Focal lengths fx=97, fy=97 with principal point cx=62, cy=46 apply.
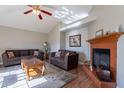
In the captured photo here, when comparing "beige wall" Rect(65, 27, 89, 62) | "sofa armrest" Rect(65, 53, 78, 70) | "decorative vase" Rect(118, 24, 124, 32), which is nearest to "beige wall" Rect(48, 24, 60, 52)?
"beige wall" Rect(65, 27, 89, 62)

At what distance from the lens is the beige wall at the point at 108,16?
245cm

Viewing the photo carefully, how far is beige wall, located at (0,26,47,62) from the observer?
18.3 ft

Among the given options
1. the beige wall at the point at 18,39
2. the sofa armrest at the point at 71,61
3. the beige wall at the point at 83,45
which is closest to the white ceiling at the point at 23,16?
the beige wall at the point at 18,39

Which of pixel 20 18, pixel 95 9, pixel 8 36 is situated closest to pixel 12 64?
pixel 8 36

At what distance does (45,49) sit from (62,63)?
3.32 m

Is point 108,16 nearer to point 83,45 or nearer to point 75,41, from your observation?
point 83,45

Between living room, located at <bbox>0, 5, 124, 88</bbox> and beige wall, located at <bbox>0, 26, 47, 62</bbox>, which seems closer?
living room, located at <bbox>0, 5, 124, 88</bbox>

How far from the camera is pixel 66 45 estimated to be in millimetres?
6586

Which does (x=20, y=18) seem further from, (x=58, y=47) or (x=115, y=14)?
(x=115, y=14)

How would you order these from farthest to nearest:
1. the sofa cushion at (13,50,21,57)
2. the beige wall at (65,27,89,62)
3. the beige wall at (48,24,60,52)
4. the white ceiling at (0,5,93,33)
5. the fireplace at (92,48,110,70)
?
1. the beige wall at (48,24,60,52)
2. the sofa cushion at (13,50,21,57)
3. the beige wall at (65,27,89,62)
4. the white ceiling at (0,5,93,33)
5. the fireplace at (92,48,110,70)

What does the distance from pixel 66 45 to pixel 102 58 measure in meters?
3.50

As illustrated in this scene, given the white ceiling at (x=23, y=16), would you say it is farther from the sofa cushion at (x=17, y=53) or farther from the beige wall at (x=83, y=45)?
the sofa cushion at (x=17, y=53)

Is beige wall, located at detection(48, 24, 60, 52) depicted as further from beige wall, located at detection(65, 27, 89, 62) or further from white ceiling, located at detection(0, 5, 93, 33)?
beige wall, located at detection(65, 27, 89, 62)

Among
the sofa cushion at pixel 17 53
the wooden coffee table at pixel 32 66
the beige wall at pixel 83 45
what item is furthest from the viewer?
the sofa cushion at pixel 17 53
